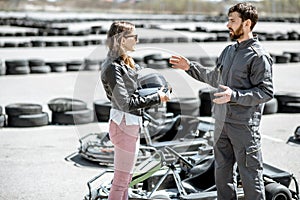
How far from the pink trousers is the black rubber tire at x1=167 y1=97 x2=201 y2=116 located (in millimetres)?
3659

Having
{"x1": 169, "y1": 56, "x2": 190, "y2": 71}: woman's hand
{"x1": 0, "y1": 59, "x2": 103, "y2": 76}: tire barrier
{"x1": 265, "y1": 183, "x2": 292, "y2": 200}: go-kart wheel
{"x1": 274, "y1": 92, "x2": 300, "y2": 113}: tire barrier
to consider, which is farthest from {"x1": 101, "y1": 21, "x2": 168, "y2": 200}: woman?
{"x1": 0, "y1": 59, "x2": 103, "y2": 76}: tire barrier

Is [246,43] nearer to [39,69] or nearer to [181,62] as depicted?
[181,62]

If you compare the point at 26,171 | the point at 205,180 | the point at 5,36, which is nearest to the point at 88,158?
the point at 26,171

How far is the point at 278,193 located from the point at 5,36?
19335 millimetres

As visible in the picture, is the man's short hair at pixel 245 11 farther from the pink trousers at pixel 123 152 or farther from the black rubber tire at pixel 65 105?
the black rubber tire at pixel 65 105

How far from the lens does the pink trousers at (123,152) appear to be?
10.8 ft

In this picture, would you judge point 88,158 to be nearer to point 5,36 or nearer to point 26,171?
point 26,171

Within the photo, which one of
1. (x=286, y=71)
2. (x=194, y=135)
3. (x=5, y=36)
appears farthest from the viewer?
(x=5, y=36)

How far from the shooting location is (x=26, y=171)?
5.03 meters

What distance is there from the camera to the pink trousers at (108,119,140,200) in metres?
3.29

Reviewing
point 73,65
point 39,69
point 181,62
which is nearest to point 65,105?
point 181,62

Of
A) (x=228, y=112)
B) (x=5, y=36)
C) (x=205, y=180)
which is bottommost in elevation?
(x=5, y=36)

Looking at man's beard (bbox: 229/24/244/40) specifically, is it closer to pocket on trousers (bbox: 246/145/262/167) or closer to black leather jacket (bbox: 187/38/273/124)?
black leather jacket (bbox: 187/38/273/124)

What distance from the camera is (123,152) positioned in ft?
10.9
